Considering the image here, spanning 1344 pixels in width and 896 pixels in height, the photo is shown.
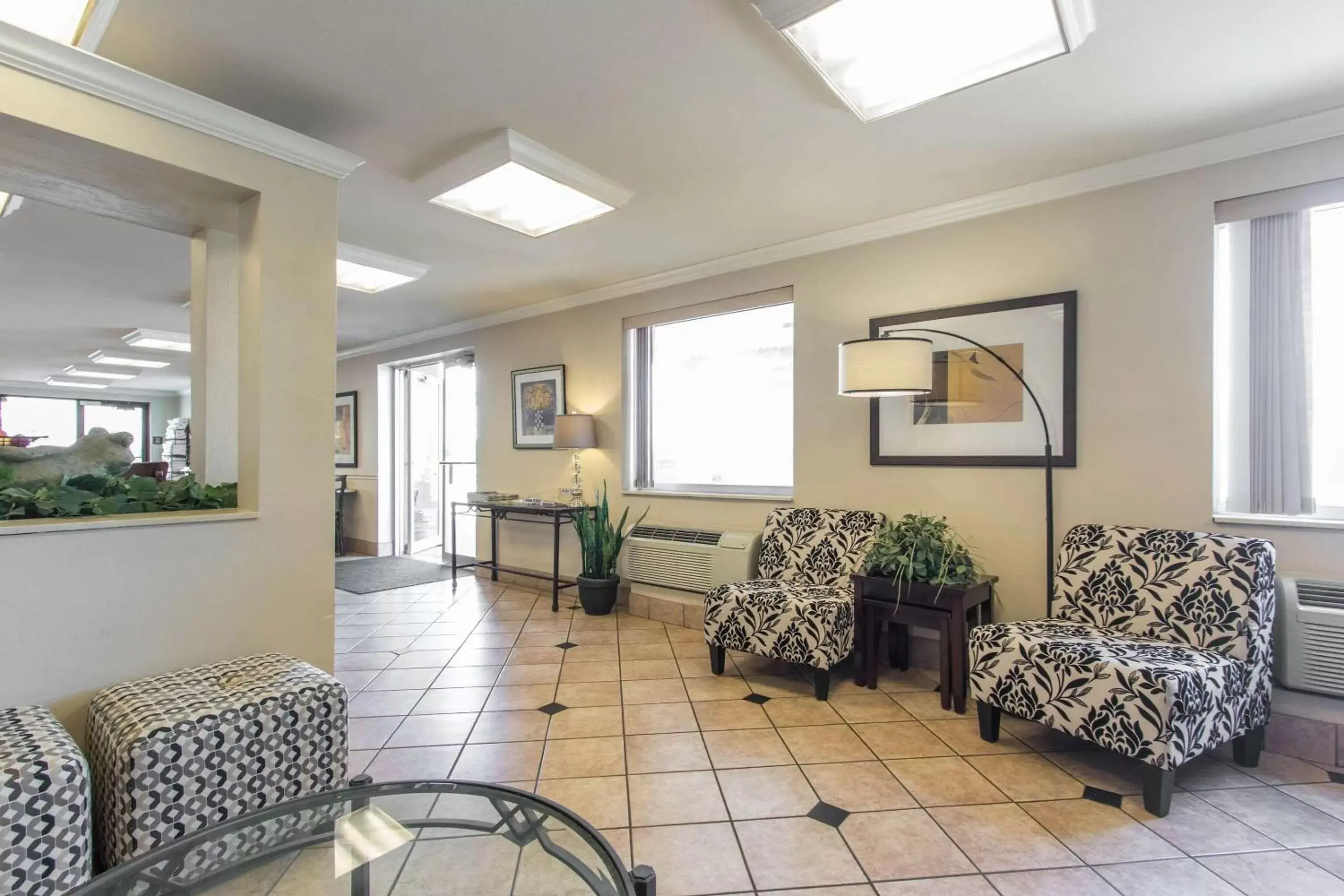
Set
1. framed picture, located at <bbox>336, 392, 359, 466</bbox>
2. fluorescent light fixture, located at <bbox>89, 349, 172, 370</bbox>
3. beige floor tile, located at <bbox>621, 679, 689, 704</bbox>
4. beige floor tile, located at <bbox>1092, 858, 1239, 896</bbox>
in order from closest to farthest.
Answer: beige floor tile, located at <bbox>1092, 858, 1239, 896</bbox>
beige floor tile, located at <bbox>621, 679, 689, 704</bbox>
fluorescent light fixture, located at <bbox>89, 349, 172, 370</bbox>
framed picture, located at <bbox>336, 392, 359, 466</bbox>

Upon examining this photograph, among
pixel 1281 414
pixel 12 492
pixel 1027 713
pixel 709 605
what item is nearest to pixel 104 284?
pixel 12 492

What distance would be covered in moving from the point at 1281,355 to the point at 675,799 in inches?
115

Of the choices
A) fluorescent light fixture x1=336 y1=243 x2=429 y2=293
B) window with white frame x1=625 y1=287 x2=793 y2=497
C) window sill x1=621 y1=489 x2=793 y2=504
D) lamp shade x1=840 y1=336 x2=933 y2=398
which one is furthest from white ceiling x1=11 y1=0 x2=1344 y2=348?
window sill x1=621 y1=489 x2=793 y2=504

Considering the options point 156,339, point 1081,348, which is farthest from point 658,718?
point 156,339

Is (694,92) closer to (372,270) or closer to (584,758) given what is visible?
(584,758)

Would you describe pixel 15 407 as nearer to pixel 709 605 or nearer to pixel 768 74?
pixel 709 605

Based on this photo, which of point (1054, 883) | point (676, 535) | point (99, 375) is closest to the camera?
point (1054, 883)

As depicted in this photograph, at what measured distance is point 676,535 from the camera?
13.9ft

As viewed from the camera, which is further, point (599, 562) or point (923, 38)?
point (599, 562)

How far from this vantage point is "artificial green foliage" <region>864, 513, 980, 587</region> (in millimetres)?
2820

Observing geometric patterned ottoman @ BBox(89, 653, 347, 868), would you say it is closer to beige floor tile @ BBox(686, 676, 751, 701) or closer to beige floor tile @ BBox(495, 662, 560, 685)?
beige floor tile @ BBox(495, 662, 560, 685)

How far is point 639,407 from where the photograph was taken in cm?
478

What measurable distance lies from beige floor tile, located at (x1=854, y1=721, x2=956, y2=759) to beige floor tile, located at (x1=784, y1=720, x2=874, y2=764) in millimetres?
46

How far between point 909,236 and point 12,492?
3.80m
